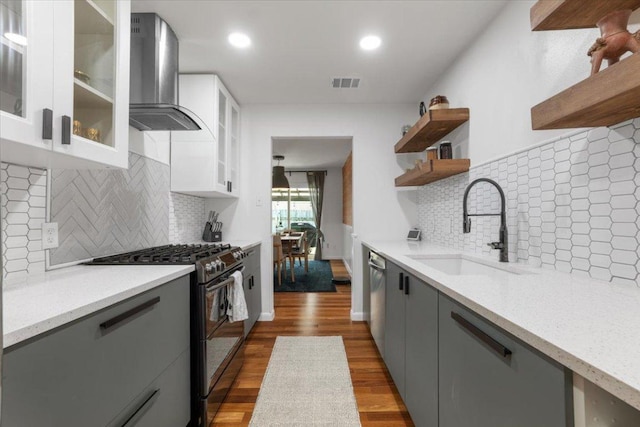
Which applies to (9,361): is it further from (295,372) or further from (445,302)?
(295,372)

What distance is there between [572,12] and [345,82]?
6.26 feet

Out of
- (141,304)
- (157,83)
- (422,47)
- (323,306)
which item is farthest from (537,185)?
(323,306)

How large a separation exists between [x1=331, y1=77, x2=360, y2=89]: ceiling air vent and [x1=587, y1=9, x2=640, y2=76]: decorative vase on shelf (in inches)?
75.2

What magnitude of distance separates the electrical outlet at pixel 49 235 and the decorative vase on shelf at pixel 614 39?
225cm

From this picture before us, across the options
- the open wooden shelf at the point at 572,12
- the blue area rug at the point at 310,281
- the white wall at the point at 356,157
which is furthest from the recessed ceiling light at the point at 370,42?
the blue area rug at the point at 310,281

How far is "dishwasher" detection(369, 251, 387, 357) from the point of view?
2084mm

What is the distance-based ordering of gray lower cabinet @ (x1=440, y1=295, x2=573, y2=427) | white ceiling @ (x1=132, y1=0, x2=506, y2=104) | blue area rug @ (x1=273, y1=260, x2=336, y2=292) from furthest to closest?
blue area rug @ (x1=273, y1=260, x2=336, y2=292)
white ceiling @ (x1=132, y1=0, x2=506, y2=104)
gray lower cabinet @ (x1=440, y1=295, x2=573, y2=427)

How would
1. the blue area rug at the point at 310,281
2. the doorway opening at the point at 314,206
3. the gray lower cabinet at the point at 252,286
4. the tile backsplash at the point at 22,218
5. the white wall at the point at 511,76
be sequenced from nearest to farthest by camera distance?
the tile backsplash at the point at 22,218 → the white wall at the point at 511,76 → the gray lower cabinet at the point at 252,286 → the blue area rug at the point at 310,281 → the doorway opening at the point at 314,206

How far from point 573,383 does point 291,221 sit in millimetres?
7625

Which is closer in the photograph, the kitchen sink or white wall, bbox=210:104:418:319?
the kitchen sink

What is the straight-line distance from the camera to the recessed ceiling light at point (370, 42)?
2033 millimetres

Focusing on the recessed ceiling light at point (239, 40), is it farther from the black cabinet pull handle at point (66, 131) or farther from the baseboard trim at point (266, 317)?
the baseboard trim at point (266, 317)

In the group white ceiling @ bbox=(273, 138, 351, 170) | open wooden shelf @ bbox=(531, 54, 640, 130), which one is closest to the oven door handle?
open wooden shelf @ bbox=(531, 54, 640, 130)

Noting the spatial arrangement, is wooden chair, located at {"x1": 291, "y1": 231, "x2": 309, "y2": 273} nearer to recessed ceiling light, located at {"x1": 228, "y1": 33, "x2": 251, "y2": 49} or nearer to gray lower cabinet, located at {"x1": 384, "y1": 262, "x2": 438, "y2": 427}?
gray lower cabinet, located at {"x1": 384, "y1": 262, "x2": 438, "y2": 427}
